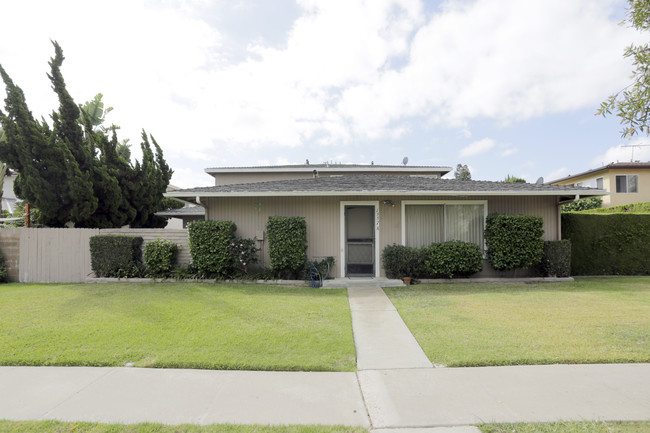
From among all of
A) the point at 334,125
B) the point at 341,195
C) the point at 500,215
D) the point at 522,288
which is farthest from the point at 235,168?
the point at 522,288

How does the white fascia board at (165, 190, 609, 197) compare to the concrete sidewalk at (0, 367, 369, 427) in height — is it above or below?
Result: above

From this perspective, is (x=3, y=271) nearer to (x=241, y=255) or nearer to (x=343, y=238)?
(x=241, y=255)

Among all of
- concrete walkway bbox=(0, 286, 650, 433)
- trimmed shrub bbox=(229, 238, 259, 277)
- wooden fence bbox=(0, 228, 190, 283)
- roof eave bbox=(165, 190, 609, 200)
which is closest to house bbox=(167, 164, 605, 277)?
roof eave bbox=(165, 190, 609, 200)

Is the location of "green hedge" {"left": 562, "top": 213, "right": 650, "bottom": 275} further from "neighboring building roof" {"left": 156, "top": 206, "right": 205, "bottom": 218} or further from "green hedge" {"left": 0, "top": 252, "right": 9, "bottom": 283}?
"green hedge" {"left": 0, "top": 252, "right": 9, "bottom": 283}

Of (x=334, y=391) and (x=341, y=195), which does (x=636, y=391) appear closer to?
(x=334, y=391)

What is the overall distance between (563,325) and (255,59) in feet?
33.5

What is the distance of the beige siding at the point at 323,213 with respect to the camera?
360 inches

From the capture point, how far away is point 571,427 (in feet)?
7.93

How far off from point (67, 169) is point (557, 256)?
15.4m

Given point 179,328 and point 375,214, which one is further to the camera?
point 375,214

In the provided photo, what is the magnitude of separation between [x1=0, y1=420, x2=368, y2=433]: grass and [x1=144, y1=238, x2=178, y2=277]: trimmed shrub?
642cm

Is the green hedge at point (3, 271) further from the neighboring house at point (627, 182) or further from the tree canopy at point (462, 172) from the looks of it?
the tree canopy at point (462, 172)

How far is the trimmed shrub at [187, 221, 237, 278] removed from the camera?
8.42 metres

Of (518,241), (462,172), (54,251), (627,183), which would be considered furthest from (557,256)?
(462,172)
